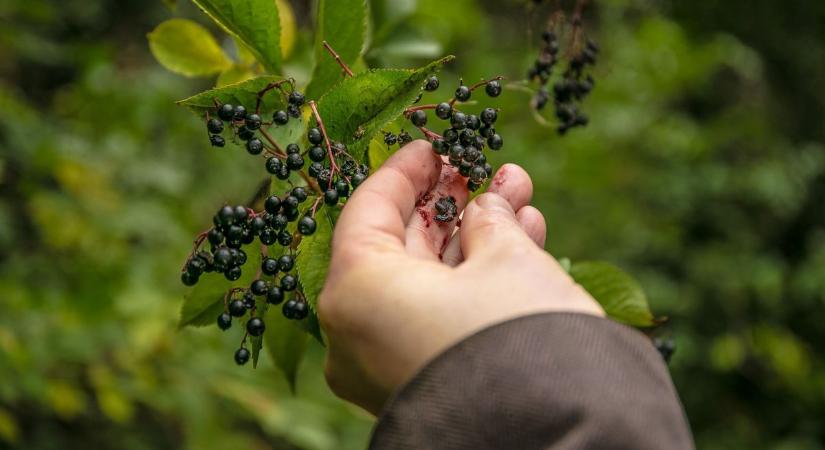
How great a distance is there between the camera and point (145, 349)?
7.59ft

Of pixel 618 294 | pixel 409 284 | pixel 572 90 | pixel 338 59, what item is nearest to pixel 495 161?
pixel 572 90

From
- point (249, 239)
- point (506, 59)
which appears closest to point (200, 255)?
point (249, 239)

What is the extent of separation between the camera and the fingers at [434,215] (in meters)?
0.89

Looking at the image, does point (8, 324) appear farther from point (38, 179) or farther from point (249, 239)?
point (249, 239)

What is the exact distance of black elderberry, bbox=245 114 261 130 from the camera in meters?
0.86

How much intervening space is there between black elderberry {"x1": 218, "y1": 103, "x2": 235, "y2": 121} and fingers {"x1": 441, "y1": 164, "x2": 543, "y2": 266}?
275 millimetres

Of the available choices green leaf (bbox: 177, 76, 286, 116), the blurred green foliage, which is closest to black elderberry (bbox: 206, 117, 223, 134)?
green leaf (bbox: 177, 76, 286, 116)

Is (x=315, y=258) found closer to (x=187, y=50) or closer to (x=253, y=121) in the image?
(x=253, y=121)

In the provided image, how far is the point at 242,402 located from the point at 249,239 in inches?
62.2

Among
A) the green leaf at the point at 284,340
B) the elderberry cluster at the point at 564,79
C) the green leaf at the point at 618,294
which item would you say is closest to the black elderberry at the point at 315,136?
the green leaf at the point at 284,340

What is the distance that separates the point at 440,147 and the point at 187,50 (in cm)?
51

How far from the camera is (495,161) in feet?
7.52

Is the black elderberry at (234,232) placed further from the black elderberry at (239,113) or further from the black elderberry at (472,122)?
the black elderberry at (472,122)

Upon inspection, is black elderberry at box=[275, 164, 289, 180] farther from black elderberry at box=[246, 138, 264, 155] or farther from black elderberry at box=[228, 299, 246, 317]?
black elderberry at box=[228, 299, 246, 317]
